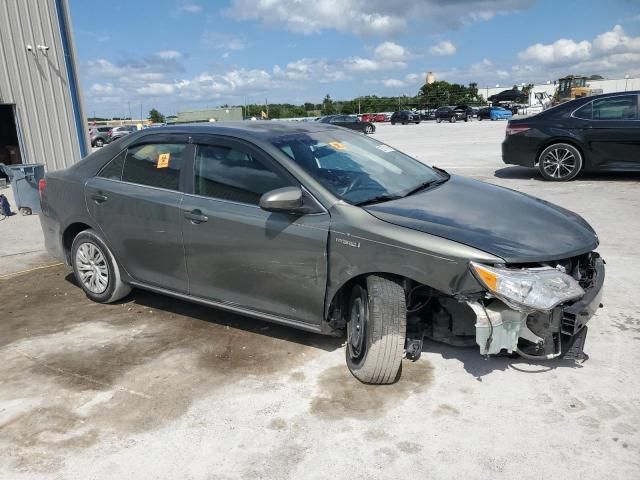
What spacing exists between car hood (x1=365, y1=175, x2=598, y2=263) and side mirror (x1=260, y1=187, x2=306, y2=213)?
450 millimetres

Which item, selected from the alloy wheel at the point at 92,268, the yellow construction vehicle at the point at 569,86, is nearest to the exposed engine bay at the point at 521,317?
the alloy wheel at the point at 92,268

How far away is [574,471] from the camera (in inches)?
99.0

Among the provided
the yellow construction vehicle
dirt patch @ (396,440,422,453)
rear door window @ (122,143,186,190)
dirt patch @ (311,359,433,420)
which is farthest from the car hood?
the yellow construction vehicle

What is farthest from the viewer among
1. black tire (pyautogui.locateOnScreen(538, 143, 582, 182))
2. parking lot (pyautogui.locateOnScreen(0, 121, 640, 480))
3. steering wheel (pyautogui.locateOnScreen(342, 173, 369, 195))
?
black tire (pyautogui.locateOnScreen(538, 143, 582, 182))

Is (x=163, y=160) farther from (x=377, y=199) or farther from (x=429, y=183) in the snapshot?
(x=429, y=183)

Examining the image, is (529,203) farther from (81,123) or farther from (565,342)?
(81,123)

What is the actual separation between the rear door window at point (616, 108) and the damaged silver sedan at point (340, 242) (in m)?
6.28

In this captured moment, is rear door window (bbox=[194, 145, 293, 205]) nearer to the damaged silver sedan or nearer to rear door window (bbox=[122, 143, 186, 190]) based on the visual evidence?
the damaged silver sedan

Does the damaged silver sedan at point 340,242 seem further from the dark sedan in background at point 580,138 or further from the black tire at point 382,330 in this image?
the dark sedan in background at point 580,138

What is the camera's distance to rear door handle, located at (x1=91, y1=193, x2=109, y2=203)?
4.48 m

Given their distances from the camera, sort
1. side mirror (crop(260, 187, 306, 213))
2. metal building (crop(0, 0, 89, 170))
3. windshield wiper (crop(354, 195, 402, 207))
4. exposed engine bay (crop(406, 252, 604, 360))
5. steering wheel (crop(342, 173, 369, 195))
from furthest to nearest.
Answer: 1. metal building (crop(0, 0, 89, 170))
2. steering wheel (crop(342, 173, 369, 195))
3. windshield wiper (crop(354, 195, 402, 207))
4. side mirror (crop(260, 187, 306, 213))
5. exposed engine bay (crop(406, 252, 604, 360))

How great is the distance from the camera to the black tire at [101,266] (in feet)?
15.1

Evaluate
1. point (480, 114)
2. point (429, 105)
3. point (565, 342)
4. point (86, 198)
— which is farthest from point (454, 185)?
point (429, 105)

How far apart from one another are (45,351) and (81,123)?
1129 centimetres
